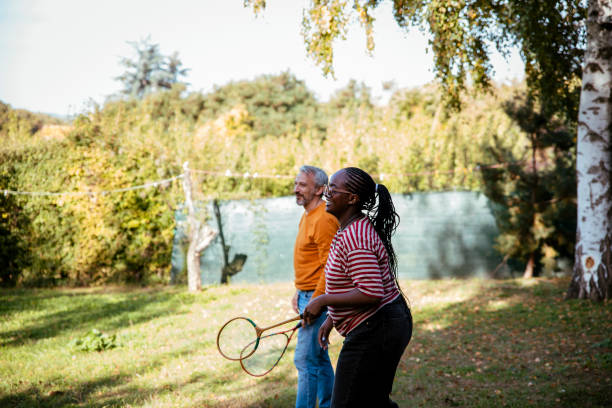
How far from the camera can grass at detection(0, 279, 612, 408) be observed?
4656 mm

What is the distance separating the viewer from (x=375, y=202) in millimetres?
2855

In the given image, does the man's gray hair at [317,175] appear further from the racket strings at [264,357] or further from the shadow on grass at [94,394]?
the shadow on grass at [94,394]

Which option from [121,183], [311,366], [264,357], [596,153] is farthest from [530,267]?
[121,183]

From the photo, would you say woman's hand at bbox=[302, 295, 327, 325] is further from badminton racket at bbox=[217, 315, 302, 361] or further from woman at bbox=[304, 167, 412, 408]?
badminton racket at bbox=[217, 315, 302, 361]

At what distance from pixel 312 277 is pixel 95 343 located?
410 cm

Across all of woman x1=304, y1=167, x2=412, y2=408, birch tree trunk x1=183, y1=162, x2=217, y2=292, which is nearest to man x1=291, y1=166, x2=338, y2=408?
woman x1=304, y1=167, x2=412, y2=408

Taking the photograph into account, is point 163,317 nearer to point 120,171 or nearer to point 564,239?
point 120,171

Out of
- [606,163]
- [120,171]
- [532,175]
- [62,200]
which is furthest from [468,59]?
[62,200]

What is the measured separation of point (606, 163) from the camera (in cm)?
740

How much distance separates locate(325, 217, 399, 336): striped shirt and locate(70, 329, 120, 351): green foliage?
195 inches

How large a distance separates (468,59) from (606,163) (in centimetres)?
262

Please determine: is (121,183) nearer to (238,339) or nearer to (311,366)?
(238,339)

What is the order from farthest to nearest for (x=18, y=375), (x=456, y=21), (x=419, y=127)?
(x=419, y=127), (x=456, y=21), (x=18, y=375)

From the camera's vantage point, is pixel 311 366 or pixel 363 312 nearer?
pixel 363 312
